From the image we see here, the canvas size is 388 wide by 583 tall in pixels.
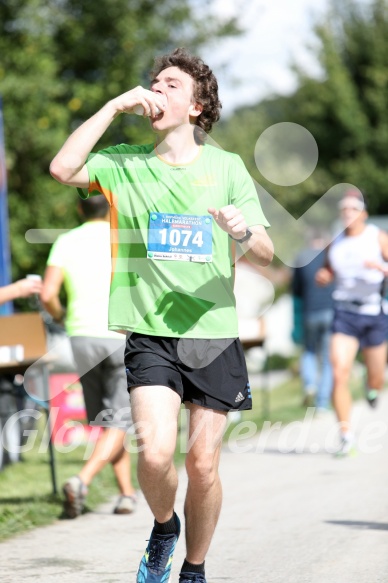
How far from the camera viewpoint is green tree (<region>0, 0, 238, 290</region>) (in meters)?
15.4

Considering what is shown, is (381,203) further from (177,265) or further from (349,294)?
(177,265)

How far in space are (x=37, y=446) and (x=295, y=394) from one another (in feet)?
21.5

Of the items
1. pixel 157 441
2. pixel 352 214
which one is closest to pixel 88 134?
pixel 157 441

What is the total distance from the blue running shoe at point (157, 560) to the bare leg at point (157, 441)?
89 millimetres

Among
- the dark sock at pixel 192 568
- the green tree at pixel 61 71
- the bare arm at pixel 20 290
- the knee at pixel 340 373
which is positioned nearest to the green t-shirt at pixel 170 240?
the dark sock at pixel 192 568

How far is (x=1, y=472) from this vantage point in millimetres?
8344

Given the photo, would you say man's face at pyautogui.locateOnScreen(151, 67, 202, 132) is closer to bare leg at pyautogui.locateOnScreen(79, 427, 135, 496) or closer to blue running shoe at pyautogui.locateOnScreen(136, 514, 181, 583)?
blue running shoe at pyautogui.locateOnScreen(136, 514, 181, 583)

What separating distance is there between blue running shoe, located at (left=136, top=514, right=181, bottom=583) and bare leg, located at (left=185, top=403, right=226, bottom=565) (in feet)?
0.35

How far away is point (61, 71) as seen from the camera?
18.0 meters

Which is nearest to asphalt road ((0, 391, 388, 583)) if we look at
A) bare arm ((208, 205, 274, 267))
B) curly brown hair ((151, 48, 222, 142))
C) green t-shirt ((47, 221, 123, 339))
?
green t-shirt ((47, 221, 123, 339))

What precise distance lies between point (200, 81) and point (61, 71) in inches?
548

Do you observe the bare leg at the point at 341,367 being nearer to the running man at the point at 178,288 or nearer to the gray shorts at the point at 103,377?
the gray shorts at the point at 103,377

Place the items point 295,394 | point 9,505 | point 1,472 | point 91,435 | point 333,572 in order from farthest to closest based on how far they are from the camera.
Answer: point 295,394
point 91,435
point 1,472
point 9,505
point 333,572

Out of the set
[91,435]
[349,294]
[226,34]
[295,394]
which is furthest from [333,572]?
[226,34]
